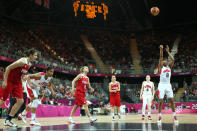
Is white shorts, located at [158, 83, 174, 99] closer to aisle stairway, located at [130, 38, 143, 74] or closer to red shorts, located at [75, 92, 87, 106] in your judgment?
red shorts, located at [75, 92, 87, 106]

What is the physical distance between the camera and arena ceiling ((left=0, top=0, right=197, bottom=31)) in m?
32.4

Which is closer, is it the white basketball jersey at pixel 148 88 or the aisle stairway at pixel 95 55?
the white basketball jersey at pixel 148 88

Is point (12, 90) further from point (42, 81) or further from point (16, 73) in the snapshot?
point (42, 81)

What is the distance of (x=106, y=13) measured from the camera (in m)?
31.4

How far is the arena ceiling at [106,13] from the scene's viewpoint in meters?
32.4

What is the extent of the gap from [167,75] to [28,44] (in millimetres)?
23467

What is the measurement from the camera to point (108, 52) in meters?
37.0

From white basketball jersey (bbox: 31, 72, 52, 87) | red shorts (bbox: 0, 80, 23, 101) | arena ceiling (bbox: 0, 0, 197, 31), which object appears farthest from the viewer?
arena ceiling (bbox: 0, 0, 197, 31)

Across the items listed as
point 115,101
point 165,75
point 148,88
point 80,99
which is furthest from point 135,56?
point 80,99

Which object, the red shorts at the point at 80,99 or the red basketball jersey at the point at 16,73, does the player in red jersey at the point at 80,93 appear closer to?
the red shorts at the point at 80,99

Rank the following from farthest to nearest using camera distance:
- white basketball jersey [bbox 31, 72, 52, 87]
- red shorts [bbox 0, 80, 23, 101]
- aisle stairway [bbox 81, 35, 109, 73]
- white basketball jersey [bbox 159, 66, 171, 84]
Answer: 1. aisle stairway [bbox 81, 35, 109, 73]
2. white basketball jersey [bbox 159, 66, 171, 84]
3. white basketball jersey [bbox 31, 72, 52, 87]
4. red shorts [bbox 0, 80, 23, 101]

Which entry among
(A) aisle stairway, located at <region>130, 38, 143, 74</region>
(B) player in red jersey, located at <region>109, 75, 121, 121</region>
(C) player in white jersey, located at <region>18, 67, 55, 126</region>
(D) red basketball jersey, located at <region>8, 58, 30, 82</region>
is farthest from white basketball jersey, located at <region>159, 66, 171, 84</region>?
(A) aisle stairway, located at <region>130, 38, 143, 74</region>

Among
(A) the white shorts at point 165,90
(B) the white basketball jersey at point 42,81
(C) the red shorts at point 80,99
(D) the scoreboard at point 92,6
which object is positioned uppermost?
(D) the scoreboard at point 92,6

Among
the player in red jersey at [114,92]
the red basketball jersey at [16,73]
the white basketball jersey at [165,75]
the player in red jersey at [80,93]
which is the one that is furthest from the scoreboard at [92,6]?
the red basketball jersey at [16,73]
